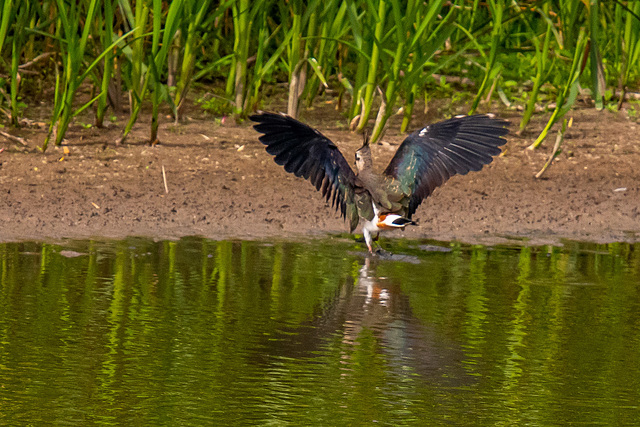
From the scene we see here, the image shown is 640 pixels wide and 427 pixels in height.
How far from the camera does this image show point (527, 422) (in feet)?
9.08

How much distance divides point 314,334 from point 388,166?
1.58 metres

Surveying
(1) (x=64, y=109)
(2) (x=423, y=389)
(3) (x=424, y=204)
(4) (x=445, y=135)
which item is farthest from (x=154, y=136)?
(2) (x=423, y=389)

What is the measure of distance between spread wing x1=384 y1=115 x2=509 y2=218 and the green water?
349 millimetres

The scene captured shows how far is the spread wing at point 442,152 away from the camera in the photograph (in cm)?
511

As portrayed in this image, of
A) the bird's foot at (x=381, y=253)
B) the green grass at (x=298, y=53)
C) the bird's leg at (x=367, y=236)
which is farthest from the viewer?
the green grass at (x=298, y=53)

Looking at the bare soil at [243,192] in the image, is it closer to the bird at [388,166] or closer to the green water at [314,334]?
the green water at [314,334]

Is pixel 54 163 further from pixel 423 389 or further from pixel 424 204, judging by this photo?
pixel 423 389

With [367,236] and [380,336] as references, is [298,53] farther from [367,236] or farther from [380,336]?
[380,336]

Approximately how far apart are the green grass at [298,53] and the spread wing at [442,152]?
1.22 metres

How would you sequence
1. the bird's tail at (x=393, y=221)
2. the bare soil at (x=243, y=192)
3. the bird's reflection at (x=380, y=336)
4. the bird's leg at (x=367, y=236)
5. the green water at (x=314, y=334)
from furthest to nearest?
the bare soil at (x=243, y=192), the bird's leg at (x=367, y=236), the bird's tail at (x=393, y=221), the bird's reflection at (x=380, y=336), the green water at (x=314, y=334)

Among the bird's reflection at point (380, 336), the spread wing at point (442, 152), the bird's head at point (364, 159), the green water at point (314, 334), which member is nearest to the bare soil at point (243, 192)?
the green water at point (314, 334)

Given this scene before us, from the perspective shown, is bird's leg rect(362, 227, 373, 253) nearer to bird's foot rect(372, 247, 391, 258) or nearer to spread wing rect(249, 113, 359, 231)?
bird's foot rect(372, 247, 391, 258)

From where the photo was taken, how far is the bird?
489cm

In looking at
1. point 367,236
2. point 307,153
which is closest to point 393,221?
point 367,236
